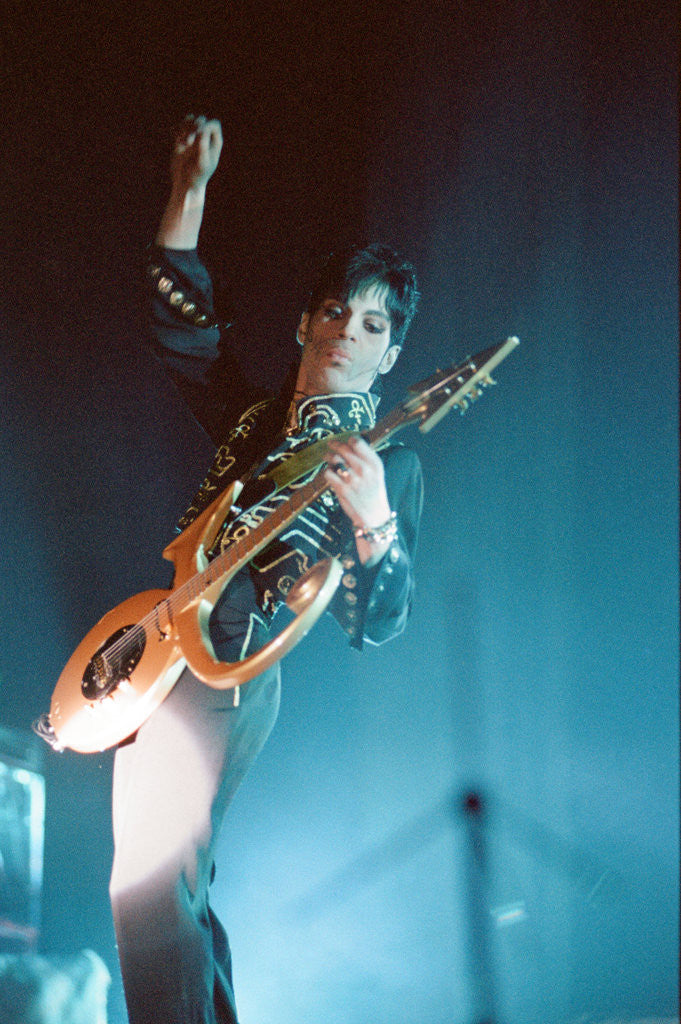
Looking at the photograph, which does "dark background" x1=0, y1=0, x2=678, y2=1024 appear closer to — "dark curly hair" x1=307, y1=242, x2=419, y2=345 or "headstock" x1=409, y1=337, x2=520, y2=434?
"dark curly hair" x1=307, y1=242, x2=419, y2=345

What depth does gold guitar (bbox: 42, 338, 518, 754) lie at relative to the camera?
137cm

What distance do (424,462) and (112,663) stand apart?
2.69 ft

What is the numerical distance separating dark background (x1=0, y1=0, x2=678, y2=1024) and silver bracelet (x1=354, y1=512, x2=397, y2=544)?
379 mm

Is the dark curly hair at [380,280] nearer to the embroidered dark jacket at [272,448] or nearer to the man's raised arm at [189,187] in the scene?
the embroidered dark jacket at [272,448]

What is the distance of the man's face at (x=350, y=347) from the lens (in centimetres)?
177

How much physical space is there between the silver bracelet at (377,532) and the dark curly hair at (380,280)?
505mm

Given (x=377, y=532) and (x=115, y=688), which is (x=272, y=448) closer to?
(x=377, y=532)

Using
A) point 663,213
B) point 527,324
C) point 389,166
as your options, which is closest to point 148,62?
point 389,166

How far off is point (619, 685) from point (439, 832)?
0.51 m

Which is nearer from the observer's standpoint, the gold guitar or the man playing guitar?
the gold guitar

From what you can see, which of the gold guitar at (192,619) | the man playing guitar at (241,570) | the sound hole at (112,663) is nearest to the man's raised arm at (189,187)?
the man playing guitar at (241,570)

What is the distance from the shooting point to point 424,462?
6.22ft

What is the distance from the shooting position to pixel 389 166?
6.43 feet

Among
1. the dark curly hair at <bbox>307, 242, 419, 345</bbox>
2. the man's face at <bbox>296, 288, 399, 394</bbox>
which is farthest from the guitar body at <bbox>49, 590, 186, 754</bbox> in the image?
the dark curly hair at <bbox>307, 242, 419, 345</bbox>
